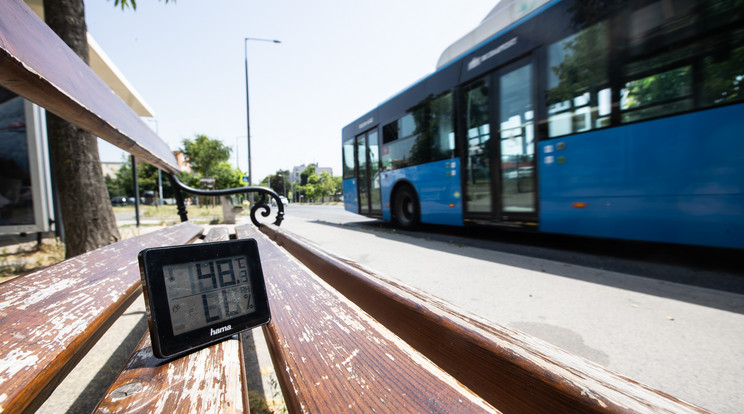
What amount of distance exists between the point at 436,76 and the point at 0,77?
7.16 metres

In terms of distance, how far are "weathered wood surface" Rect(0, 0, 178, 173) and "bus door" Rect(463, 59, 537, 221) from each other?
540 centimetres

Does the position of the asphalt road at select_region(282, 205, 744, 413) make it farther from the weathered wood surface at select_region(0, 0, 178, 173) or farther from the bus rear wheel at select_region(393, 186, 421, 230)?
the bus rear wheel at select_region(393, 186, 421, 230)

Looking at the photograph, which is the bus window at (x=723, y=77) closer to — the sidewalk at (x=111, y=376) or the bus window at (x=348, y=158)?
the sidewalk at (x=111, y=376)

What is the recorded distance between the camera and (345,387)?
637 millimetres

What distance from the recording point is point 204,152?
117 ft

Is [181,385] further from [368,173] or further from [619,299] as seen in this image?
[368,173]

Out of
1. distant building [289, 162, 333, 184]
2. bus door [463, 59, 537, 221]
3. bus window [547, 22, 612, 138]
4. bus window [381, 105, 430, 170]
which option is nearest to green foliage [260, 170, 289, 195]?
distant building [289, 162, 333, 184]

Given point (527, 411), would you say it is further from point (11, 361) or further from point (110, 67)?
point (110, 67)

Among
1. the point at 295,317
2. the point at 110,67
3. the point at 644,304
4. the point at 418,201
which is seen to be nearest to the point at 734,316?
the point at 644,304

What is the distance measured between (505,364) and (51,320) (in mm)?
1116

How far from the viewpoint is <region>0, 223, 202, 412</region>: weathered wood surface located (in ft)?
1.93

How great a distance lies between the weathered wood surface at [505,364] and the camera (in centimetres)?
50

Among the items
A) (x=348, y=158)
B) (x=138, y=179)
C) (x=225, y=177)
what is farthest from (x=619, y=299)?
(x=138, y=179)

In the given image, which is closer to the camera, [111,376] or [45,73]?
[45,73]
